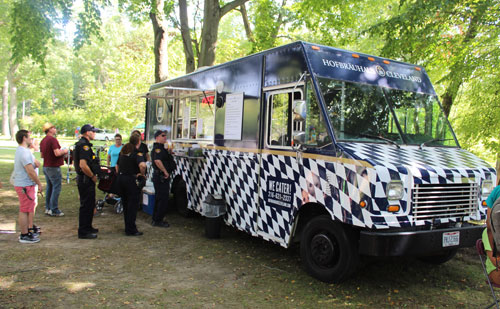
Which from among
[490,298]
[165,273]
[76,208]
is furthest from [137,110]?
[490,298]

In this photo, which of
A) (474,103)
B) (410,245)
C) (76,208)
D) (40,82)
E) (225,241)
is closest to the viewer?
(410,245)

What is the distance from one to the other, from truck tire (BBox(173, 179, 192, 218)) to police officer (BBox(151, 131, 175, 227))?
0.82 metres

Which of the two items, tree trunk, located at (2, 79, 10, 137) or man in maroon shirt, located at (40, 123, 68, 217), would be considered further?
tree trunk, located at (2, 79, 10, 137)

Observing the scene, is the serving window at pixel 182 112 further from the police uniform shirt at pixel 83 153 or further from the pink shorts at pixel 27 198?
the pink shorts at pixel 27 198

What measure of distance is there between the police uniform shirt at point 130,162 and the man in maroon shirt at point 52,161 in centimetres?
185

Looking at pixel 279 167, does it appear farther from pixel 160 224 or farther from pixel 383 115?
pixel 160 224

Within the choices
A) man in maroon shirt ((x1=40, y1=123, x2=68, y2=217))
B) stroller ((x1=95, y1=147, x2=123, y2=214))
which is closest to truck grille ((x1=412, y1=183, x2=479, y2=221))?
stroller ((x1=95, y1=147, x2=123, y2=214))

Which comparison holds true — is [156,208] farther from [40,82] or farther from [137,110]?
[40,82]

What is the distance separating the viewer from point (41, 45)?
13359mm

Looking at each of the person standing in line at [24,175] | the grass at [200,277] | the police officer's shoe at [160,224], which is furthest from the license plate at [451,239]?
the person standing in line at [24,175]

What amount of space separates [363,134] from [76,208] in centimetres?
742

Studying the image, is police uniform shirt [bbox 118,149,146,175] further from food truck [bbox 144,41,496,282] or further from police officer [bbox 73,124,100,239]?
food truck [bbox 144,41,496,282]

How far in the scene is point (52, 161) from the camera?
880cm

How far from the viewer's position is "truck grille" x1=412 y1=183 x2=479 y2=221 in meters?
4.71
